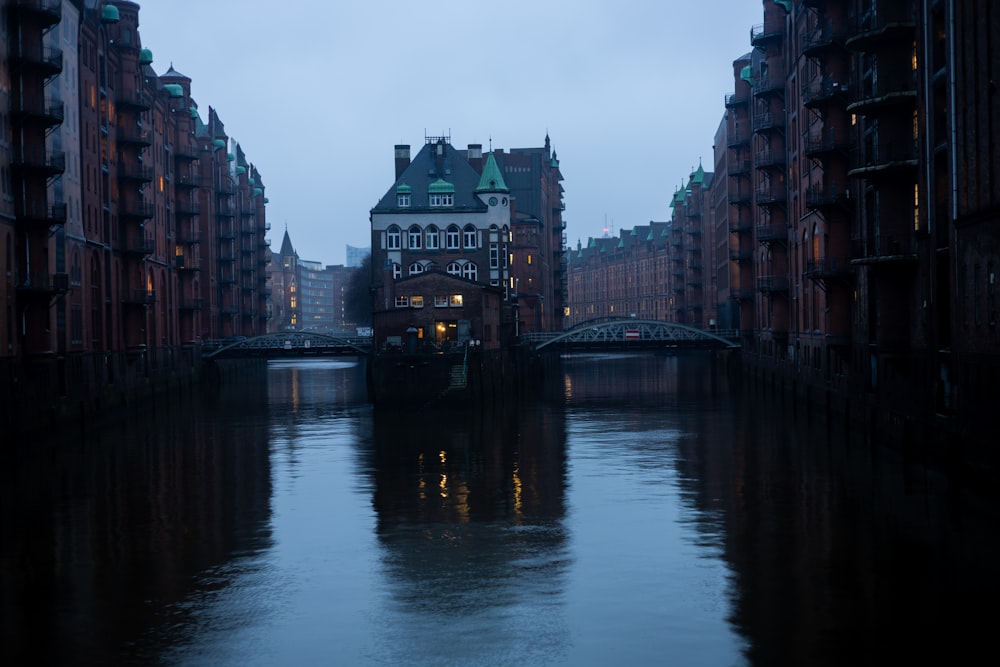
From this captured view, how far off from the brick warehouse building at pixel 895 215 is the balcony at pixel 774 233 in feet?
1.08

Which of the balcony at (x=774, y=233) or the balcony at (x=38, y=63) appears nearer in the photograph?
the balcony at (x=38, y=63)

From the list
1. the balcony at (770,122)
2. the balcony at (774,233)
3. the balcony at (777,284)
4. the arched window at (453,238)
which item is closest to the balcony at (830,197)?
the balcony at (777,284)

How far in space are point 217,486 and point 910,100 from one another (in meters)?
30.8

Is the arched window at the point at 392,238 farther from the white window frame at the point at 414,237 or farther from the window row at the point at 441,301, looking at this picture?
the window row at the point at 441,301

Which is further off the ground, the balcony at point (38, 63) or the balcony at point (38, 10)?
the balcony at point (38, 10)

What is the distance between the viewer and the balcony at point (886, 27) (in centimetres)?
4706

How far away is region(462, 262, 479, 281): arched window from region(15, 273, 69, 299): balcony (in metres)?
55.6

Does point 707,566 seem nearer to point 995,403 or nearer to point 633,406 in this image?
point 995,403

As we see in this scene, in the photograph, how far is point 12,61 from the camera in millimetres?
55938

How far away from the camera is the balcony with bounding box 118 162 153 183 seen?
81469 mm

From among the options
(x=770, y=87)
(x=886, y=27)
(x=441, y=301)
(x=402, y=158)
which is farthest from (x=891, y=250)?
(x=402, y=158)

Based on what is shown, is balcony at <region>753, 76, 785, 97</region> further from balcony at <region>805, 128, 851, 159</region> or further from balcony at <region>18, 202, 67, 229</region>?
balcony at <region>18, 202, 67, 229</region>

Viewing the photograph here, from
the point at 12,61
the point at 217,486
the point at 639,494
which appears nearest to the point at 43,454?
the point at 217,486

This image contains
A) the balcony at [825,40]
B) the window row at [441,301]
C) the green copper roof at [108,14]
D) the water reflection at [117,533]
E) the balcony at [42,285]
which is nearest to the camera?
the water reflection at [117,533]
